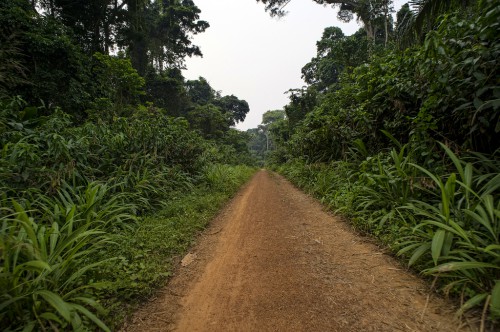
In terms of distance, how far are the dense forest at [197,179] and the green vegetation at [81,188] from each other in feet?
0.08

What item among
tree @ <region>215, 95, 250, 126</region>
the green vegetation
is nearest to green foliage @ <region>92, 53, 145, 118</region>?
the green vegetation

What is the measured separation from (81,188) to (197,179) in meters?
3.51

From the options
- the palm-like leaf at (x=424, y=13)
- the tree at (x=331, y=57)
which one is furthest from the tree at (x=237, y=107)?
the palm-like leaf at (x=424, y=13)

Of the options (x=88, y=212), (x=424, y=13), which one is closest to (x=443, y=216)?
(x=424, y=13)

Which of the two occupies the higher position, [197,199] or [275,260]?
[197,199]

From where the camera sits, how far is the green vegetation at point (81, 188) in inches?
75.2

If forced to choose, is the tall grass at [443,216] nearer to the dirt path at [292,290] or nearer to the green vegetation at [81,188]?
the dirt path at [292,290]

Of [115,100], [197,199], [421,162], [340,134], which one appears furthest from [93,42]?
[421,162]

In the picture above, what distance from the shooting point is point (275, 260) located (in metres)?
3.00

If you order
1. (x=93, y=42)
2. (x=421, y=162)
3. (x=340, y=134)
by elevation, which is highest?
(x=93, y=42)

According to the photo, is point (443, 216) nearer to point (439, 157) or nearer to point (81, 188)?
point (439, 157)

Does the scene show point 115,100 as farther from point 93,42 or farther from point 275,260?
point 275,260

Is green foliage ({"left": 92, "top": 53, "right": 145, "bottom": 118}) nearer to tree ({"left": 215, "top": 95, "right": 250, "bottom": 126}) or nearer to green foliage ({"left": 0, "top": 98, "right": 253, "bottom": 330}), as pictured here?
green foliage ({"left": 0, "top": 98, "right": 253, "bottom": 330})

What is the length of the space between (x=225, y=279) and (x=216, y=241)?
3.89 ft
